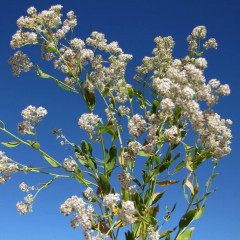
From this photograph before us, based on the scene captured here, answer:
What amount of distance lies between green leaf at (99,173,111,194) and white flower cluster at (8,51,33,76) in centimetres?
134

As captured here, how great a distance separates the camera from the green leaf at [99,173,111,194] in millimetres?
3455

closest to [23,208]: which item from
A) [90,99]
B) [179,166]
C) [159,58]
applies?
[90,99]

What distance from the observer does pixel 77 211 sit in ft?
9.33

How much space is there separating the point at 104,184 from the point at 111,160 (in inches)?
10.4

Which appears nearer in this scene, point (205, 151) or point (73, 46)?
point (205, 151)

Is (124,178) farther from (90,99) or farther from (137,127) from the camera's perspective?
(90,99)

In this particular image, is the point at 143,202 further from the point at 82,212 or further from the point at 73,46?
the point at 73,46

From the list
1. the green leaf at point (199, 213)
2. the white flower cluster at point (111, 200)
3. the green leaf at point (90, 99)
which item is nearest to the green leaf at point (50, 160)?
the green leaf at point (90, 99)

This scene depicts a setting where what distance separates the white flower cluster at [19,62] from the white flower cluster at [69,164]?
1044 mm

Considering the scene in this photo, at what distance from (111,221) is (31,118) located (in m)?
1.23

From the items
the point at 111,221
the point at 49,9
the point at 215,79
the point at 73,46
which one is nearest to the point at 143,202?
the point at 111,221

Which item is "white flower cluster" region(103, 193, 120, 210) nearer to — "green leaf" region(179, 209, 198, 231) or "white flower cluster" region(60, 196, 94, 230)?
"white flower cluster" region(60, 196, 94, 230)

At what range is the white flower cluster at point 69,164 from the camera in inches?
133

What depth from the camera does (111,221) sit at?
11.4 feet
